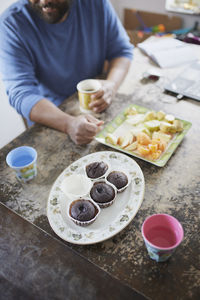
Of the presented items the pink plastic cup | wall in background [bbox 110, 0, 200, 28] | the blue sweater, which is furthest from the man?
wall in background [bbox 110, 0, 200, 28]

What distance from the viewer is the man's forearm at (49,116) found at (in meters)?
1.20

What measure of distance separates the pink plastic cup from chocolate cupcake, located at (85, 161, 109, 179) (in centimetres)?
27

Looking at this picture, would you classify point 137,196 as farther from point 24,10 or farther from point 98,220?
point 24,10

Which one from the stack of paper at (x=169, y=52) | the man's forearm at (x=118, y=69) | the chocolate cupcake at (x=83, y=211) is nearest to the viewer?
the chocolate cupcake at (x=83, y=211)

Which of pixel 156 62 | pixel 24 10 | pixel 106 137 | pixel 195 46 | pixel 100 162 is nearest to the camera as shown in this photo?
pixel 100 162

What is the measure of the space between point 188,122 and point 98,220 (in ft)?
2.14

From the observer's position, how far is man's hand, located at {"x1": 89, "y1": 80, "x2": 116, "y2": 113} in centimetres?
123

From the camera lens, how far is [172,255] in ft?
2.39

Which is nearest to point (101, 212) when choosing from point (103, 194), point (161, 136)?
point (103, 194)

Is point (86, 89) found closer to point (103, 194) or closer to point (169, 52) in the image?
point (103, 194)

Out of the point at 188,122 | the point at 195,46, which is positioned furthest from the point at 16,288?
the point at 195,46

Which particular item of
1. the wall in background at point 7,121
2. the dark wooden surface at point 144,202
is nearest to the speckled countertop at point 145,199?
the dark wooden surface at point 144,202

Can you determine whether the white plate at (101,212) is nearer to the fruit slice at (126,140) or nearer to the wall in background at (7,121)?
the fruit slice at (126,140)

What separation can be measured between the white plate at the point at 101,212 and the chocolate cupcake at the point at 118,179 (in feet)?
0.10
